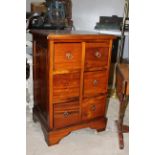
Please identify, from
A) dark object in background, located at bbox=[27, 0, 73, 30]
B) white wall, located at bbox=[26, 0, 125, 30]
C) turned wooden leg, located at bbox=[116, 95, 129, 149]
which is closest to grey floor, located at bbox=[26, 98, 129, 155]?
turned wooden leg, located at bbox=[116, 95, 129, 149]

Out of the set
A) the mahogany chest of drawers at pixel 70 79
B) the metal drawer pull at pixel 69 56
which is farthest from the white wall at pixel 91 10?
the metal drawer pull at pixel 69 56

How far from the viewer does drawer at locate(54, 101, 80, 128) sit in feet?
4.85

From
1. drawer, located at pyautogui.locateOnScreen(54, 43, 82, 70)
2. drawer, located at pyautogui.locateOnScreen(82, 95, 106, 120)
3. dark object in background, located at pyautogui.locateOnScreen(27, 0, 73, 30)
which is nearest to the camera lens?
drawer, located at pyautogui.locateOnScreen(54, 43, 82, 70)

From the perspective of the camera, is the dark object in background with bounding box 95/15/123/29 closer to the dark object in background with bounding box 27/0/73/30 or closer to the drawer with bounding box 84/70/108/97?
the dark object in background with bounding box 27/0/73/30

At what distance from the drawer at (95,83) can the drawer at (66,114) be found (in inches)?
5.6

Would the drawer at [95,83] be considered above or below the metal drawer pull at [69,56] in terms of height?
below

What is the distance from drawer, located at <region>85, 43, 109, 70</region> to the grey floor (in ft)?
2.00

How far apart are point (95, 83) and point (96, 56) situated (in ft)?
0.73

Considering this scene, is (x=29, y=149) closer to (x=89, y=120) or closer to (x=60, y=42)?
(x=89, y=120)

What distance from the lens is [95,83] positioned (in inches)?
61.7

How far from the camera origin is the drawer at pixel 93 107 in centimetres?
159

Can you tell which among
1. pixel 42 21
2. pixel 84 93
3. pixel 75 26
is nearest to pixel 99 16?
pixel 75 26

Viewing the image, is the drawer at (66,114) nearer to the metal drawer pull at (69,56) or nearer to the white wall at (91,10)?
the metal drawer pull at (69,56)
